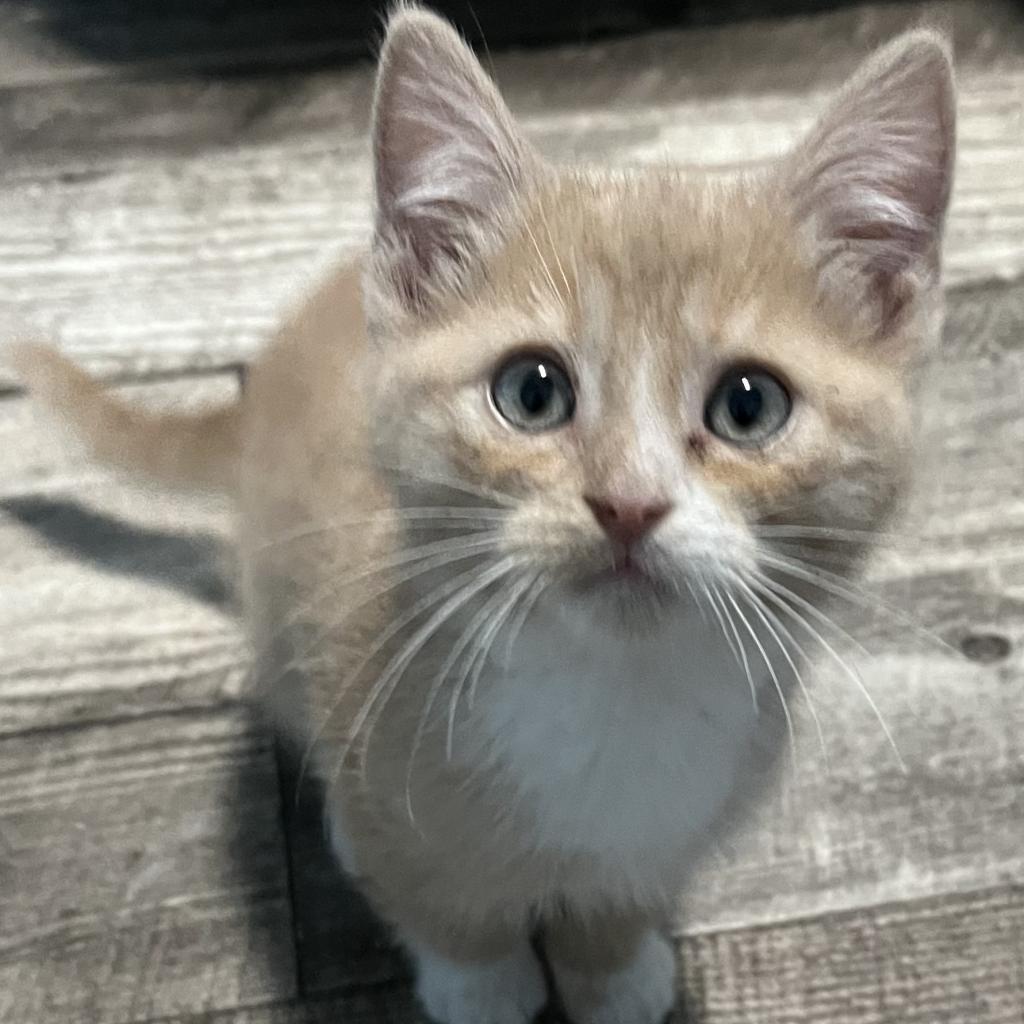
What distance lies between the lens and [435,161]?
632mm

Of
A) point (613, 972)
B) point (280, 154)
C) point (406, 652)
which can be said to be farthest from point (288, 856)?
point (280, 154)

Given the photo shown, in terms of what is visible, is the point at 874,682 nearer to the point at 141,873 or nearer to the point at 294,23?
the point at 141,873

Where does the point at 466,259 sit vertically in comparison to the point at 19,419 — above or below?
above

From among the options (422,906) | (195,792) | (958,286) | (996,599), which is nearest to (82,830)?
(195,792)

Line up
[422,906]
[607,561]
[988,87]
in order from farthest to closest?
1. [988,87]
2. [422,906]
3. [607,561]

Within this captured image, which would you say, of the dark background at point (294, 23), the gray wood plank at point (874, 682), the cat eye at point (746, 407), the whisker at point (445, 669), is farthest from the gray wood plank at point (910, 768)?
the dark background at point (294, 23)

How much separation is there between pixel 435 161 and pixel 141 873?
2.00ft

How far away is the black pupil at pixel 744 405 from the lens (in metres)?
0.56

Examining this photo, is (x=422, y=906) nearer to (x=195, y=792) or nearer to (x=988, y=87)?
(x=195, y=792)

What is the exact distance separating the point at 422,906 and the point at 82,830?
32cm

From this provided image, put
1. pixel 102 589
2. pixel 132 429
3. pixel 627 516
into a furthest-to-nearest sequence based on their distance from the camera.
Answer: pixel 102 589
pixel 132 429
pixel 627 516

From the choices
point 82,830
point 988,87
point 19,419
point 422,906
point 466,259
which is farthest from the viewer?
point 988,87

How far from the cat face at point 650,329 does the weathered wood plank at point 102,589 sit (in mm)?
486

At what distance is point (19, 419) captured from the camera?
45.2 inches
